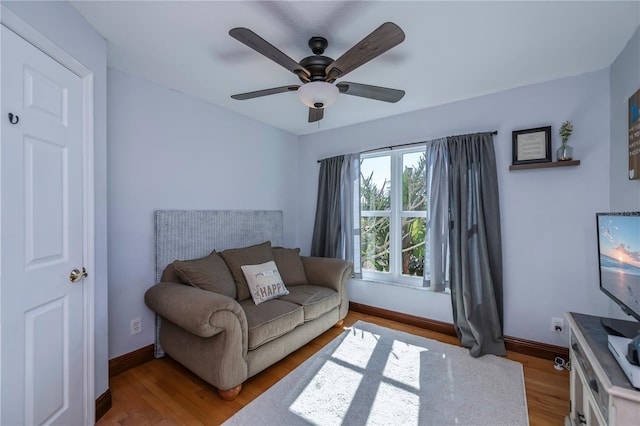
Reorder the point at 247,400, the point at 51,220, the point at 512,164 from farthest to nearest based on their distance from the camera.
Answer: the point at 512,164, the point at 247,400, the point at 51,220

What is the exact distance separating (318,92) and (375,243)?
2201 millimetres

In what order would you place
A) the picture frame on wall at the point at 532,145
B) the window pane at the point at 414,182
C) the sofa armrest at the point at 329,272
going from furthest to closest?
the window pane at the point at 414,182, the sofa armrest at the point at 329,272, the picture frame on wall at the point at 532,145

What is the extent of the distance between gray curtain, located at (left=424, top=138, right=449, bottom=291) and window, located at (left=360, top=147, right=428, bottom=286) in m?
0.18

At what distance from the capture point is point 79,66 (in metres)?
1.52

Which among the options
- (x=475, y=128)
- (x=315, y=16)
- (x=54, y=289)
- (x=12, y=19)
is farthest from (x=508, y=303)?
(x=12, y=19)

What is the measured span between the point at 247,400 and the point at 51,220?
1.57 meters

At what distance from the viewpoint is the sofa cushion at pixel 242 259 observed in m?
2.51

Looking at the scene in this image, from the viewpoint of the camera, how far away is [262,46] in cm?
140

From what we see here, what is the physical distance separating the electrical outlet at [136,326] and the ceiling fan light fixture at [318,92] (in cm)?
224

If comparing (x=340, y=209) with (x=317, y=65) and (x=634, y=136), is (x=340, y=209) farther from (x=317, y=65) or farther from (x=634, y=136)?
(x=634, y=136)

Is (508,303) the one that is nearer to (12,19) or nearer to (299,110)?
(299,110)

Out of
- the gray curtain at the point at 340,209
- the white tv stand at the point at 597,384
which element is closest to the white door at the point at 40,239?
the white tv stand at the point at 597,384

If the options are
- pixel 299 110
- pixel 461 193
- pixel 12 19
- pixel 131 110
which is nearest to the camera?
pixel 12 19

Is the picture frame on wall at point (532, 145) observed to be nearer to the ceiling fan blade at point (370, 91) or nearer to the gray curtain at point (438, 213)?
the gray curtain at point (438, 213)
